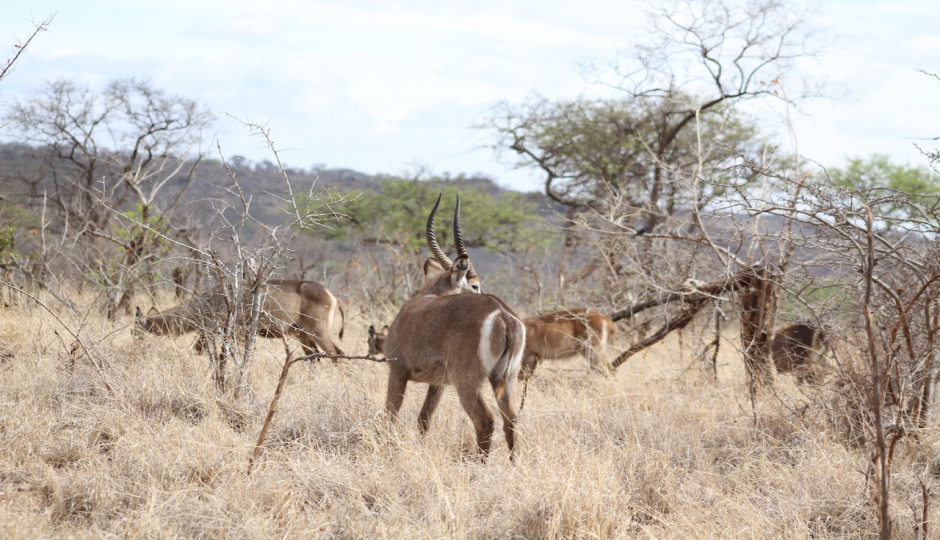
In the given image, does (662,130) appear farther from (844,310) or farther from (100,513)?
(100,513)

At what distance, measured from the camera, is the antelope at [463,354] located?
387cm

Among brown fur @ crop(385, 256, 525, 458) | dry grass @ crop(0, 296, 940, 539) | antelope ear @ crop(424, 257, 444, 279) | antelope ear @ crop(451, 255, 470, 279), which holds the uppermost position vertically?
antelope ear @ crop(451, 255, 470, 279)

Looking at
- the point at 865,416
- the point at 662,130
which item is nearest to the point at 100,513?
the point at 865,416

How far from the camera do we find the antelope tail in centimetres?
398

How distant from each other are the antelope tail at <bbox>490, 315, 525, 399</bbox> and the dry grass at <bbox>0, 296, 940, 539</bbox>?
15.4 inches

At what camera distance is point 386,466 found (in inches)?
142

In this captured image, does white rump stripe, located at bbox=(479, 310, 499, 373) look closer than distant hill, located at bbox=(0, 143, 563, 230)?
Yes

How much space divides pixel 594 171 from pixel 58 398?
468 inches

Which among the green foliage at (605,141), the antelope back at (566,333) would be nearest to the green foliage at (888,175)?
the green foliage at (605,141)

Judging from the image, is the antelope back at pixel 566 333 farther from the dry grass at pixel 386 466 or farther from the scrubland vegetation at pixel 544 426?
the dry grass at pixel 386 466

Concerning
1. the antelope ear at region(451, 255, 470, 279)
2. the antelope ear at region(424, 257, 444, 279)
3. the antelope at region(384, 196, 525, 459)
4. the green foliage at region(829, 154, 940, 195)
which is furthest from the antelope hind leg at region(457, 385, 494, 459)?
the green foliage at region(829, 154, 940, 195)

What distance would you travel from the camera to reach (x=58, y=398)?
4332 mm

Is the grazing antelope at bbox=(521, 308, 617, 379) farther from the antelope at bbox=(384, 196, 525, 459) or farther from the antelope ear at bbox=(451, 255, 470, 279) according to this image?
the antelope at bbox=(384, 196, 525, 459)

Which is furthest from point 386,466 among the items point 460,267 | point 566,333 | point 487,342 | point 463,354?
point 566,333
